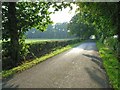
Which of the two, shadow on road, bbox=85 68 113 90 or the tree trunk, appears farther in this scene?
the tree trunk

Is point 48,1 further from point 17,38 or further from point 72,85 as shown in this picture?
point 72,85

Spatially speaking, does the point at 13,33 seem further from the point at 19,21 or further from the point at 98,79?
the point at 98,79

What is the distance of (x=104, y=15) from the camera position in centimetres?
2142

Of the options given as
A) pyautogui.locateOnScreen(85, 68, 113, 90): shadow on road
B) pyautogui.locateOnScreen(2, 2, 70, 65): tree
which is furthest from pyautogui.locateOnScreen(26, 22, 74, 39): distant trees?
pyautogui.locateOnScreen(85, 68, 113, 90): shadow on road

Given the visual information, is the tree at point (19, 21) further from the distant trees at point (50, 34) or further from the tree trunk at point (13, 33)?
the distant trees at point (50, 34)

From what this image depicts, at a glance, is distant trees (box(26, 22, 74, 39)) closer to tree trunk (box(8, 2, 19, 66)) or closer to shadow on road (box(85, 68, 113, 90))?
tree trunk (box(8, 2, 19, 66))

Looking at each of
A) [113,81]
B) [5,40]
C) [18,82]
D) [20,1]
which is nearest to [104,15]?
[20,1]

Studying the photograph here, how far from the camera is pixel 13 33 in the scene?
18.7 meters

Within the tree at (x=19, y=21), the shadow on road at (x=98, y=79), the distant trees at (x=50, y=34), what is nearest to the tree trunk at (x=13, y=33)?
the tree at (x=19, y=21)

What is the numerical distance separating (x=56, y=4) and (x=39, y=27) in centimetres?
325

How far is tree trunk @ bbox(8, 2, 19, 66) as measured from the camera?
18.3m

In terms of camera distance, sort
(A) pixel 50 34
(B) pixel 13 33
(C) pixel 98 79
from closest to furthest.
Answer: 1. (C) pixel 98 79
2. (B) pixel 13 33
3. (A) pixel 50 34

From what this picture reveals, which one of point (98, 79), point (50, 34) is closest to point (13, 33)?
point (98, 79)

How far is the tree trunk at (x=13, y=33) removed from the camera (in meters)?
18.3
